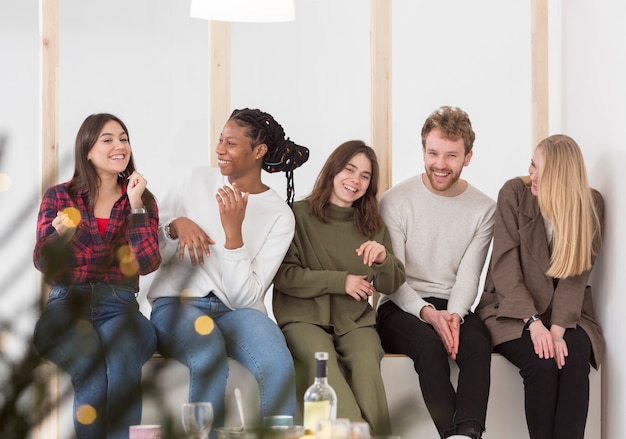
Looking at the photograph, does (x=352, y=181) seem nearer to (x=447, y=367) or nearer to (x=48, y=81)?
(x=447, y=367)

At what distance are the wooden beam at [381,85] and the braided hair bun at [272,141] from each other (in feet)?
1.28

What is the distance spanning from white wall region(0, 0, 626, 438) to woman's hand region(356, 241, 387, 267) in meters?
0.61

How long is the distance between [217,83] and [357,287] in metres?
1.05

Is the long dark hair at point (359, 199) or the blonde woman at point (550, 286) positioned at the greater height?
the long dark hair at point (359, 199)

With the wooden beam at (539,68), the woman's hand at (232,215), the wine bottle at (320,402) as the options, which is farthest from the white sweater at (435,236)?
the wine bottle at (320,402)

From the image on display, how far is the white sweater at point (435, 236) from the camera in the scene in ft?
11.5

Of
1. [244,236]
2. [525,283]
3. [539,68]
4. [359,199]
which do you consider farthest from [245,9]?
[539,68]

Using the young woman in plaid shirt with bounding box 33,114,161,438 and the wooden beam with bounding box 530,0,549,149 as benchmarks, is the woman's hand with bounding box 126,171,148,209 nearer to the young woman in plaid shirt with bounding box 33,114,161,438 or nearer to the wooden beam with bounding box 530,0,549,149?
the wooden beam with bounding box 530,0,549,149

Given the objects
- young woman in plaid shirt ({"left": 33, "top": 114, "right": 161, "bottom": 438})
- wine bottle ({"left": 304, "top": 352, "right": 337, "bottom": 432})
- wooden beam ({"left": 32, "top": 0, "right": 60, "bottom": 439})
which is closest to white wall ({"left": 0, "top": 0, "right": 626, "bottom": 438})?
wooden beam ({"left": 32, "top": 0, "right": 60, "bottom": 439})

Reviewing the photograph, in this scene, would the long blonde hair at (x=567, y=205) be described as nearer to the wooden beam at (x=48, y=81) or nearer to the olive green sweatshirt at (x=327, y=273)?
the olive green sweatshirt at (x=327, y=273)

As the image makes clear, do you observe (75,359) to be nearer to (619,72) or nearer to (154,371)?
(154,371)

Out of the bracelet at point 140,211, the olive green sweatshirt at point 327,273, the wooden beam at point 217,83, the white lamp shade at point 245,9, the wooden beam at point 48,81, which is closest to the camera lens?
the white lamp shade at point 245,9

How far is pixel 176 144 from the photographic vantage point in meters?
3.57

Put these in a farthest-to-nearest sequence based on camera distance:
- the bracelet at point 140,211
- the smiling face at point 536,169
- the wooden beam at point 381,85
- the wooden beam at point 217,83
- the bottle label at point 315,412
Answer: the wooden beam at point 381,85
the wooden beam at point 217,83
the smiling face at point 536,169
the bracelet at point 140,211
the bottle label at point 315,412
